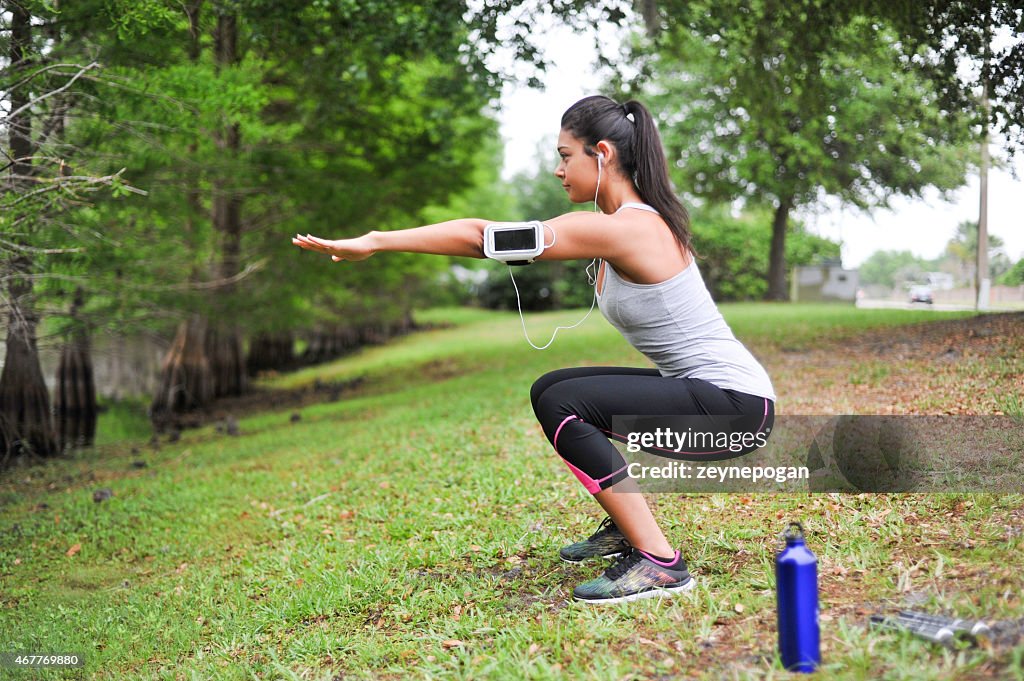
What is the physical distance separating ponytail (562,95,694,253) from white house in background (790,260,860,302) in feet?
24.8

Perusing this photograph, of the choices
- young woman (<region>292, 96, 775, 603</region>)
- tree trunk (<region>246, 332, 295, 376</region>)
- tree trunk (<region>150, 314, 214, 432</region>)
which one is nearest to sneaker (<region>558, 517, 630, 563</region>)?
young woman (<region>292, 96, 775, 603</region>)

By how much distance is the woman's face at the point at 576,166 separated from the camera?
323cm

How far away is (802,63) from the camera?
9.38m

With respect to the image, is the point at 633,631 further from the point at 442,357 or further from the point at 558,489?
the point at 442,357

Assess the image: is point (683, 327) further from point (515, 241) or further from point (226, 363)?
point (226, 363)

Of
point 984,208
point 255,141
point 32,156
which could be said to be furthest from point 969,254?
point 255,141

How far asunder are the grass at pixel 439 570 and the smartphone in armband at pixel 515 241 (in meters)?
Answer: 1.52

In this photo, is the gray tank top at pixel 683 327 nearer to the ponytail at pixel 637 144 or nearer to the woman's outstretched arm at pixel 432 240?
the ponytail at pixel 637 144

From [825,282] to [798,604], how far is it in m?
10.2

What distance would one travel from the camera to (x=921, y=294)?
8.24 metres

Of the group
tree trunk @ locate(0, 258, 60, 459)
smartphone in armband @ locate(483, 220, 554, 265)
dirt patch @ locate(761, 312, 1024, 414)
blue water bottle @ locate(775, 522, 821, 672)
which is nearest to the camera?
blue water bottle @ locate(775, 522, 821, 672)

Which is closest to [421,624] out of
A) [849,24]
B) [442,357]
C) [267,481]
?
[267,481]

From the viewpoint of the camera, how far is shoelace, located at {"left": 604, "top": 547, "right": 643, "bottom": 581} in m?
3.30

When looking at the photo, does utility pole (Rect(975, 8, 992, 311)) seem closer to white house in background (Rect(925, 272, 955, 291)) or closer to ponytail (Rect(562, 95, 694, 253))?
white house in background (Rect(925, 272, 955, 291))
